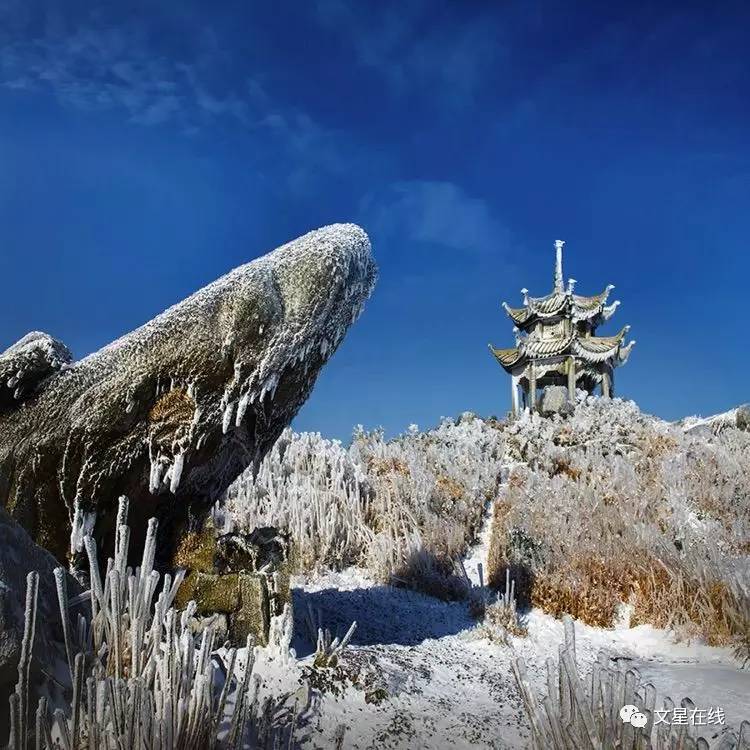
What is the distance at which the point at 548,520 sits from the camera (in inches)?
240

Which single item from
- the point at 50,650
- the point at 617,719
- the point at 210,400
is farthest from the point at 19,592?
the point at 617,719

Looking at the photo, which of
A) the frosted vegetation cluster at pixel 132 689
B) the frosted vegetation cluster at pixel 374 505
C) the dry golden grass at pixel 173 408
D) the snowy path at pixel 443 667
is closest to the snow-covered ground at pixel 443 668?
the snowy path at pixel 443 667

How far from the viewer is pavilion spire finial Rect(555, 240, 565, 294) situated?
2673cm

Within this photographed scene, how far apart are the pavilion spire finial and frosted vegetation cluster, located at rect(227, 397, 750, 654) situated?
676 inches

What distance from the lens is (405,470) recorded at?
27.7 ft

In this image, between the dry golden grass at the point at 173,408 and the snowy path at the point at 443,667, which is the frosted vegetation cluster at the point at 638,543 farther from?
the dry golden grass at the point at 173,408

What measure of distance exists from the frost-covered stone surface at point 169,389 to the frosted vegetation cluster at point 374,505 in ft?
10.2

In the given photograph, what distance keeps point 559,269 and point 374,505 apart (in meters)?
23.0

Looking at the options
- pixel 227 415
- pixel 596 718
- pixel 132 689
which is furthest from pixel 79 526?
pixel 596 718

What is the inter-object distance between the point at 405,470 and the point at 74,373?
236 inches

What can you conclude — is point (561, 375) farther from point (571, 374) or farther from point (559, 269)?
point (559, 269)

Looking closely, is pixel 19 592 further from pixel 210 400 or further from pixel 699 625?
pixel 699 625

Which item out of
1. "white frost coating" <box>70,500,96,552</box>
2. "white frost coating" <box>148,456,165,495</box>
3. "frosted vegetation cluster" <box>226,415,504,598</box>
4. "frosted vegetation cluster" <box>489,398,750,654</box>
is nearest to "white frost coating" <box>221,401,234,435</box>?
"white frost coating" <box>148,456,165,495</box>

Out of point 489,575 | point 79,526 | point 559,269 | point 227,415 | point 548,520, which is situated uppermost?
point 559,269
